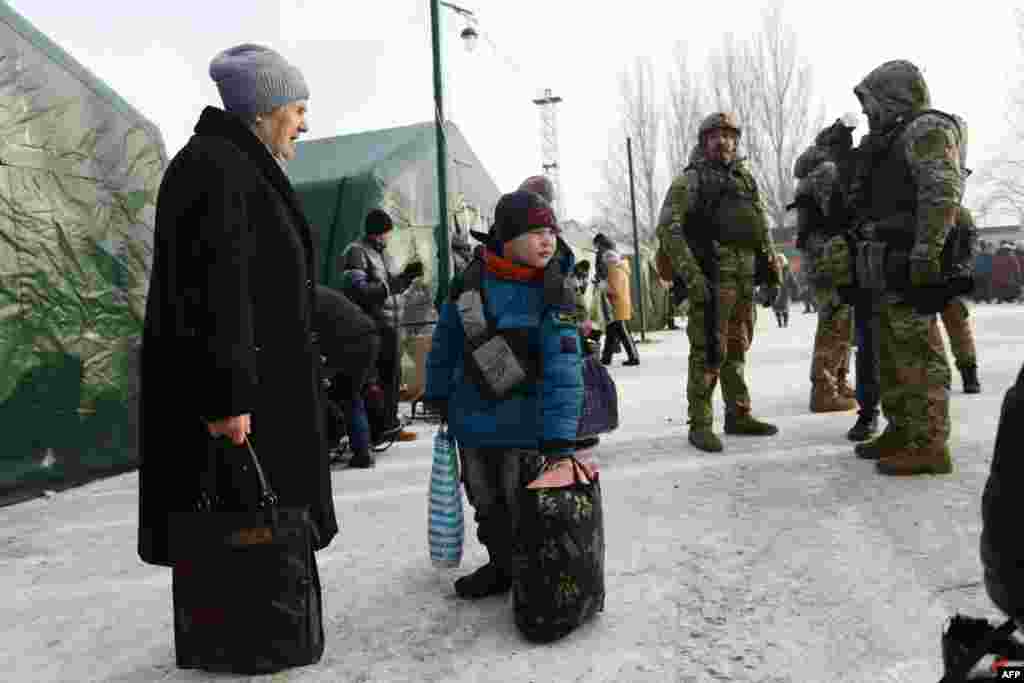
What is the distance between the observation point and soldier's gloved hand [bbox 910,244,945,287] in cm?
369

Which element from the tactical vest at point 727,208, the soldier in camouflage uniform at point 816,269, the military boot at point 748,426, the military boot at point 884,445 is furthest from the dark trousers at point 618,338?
the military boot at point 884,445

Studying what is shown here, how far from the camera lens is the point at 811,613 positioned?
2.47m

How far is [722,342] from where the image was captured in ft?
16.1

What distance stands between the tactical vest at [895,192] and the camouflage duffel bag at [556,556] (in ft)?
8.15

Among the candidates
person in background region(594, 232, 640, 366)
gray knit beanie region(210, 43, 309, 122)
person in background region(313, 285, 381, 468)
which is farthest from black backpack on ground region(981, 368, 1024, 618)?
person in background region(594, 232, 640, 366)

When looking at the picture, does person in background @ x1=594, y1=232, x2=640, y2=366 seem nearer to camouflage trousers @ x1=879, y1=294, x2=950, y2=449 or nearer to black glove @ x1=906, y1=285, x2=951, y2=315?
camouflage trousers @ x1=879, y1=294, x2=950, y2=449

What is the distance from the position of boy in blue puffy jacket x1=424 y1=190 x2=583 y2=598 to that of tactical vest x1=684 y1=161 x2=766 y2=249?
240cm

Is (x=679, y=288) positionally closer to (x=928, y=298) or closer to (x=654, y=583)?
(x=928, y=298)

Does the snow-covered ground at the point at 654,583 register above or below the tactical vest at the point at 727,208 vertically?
below

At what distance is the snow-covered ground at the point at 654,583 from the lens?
2.27 metres

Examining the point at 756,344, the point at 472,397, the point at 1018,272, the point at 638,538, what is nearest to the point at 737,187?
the point at 638,538

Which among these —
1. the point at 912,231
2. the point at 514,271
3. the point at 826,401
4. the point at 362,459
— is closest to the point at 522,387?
the point at 514,271

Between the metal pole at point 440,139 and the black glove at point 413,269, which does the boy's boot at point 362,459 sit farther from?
the metal pole at point 440,139

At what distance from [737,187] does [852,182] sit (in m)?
0.80
